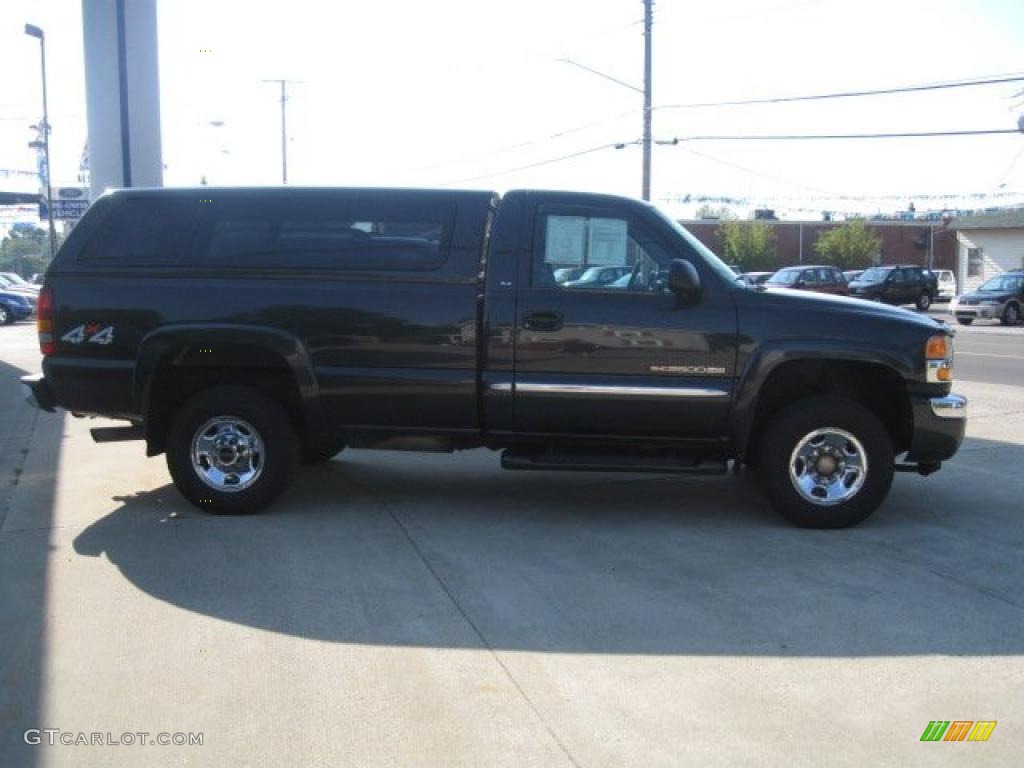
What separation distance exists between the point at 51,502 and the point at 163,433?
1135mm

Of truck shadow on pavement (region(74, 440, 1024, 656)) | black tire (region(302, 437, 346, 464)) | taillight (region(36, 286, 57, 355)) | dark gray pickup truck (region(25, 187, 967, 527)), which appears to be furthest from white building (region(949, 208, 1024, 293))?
taillight (region(36, 286, 57, 355))

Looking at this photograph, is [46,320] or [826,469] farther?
[46,320]

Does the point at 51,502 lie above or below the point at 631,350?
below

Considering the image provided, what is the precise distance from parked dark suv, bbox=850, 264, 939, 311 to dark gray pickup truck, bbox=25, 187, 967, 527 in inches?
1397

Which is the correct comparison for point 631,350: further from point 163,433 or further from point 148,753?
point 148,753

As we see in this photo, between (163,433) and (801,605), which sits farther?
(163,433)

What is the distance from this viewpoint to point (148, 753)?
12.0ft

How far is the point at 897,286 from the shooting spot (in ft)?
133

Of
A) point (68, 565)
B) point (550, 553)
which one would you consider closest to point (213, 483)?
point (68, 565)

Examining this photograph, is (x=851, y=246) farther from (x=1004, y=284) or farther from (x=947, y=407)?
(x=947, y=407)

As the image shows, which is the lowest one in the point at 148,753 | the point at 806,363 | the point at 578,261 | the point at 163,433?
the point at 148,753

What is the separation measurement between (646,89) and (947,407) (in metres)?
25.5

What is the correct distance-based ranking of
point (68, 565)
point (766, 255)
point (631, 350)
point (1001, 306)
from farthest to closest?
1. point (766, 255)
2. point (1001, 306)
3. point (631, 350)
4. point (68, 565)

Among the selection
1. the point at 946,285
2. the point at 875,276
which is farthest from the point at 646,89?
the point at 946,285
